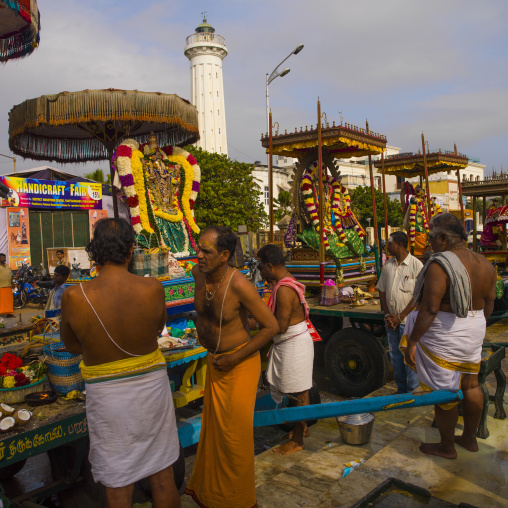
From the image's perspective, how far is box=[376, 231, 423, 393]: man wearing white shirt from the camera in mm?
5117

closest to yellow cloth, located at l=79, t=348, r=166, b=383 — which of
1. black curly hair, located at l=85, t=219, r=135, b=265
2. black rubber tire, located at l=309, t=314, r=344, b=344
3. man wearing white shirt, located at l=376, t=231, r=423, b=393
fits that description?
Result: black curly hair, located at l=85, t=219, r=135, b=265

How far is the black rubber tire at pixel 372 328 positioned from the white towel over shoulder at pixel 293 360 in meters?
2.38

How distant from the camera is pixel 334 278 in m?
7.47

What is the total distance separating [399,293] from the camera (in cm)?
517

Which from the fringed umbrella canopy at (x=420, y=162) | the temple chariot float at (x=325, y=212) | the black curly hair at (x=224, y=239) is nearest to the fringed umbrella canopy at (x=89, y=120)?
the temple chariot float at (x=325, y=212)

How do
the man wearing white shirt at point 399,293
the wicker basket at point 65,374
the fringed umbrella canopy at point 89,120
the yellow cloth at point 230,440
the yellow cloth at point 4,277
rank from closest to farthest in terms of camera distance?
1. the yellow cloth at point 230,440
2. the wicker basket at point 65,374
3. the man wearing white shirt at point 399,293
4. the fringed umbrella canopy at point 89,120
5. the yellow cloth at point 4,277

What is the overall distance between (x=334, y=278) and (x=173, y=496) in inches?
206

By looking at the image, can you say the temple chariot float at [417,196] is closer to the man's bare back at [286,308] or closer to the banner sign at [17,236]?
the man's bare back at [286,308]

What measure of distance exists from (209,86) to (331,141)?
4123 centimetres

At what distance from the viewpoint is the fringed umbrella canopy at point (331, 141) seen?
26.9 feet

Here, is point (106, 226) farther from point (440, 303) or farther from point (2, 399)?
point (440, 303)

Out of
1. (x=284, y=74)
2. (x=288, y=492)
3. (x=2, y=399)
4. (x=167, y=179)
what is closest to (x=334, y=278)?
(x=167, y=179)

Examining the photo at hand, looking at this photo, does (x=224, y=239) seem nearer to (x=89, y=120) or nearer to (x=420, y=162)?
(x=89, y=120)

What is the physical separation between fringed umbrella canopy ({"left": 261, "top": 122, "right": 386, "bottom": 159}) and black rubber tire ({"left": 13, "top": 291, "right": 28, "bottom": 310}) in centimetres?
1117
